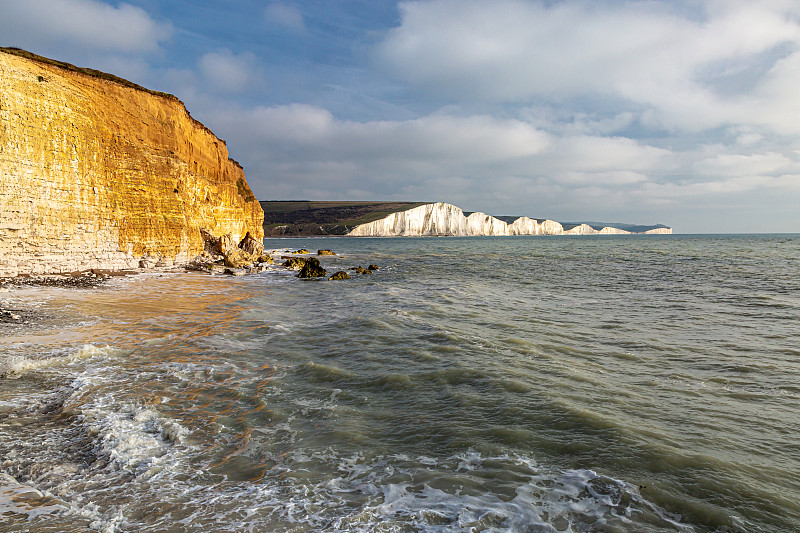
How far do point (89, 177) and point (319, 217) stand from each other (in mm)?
150475

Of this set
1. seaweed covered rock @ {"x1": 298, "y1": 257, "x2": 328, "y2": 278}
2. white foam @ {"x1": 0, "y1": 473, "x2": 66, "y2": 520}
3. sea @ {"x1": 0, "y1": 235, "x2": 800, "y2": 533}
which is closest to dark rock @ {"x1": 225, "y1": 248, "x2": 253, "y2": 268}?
seaweed covered rock @ {"x1": 298, "y1": 257, "x2": 328, "y2": 278}

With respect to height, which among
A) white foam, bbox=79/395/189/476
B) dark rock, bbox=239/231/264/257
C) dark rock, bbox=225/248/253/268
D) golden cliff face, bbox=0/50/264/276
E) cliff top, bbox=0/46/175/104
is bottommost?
white foam, bbox=79/395/189/476

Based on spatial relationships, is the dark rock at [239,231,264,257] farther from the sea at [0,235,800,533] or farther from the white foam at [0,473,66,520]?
the white foam at [0,473,66,520]

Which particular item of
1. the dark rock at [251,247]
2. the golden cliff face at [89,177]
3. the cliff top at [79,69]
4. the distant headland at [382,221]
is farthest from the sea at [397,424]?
the distant headland at [382,221]

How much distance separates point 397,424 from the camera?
593cm

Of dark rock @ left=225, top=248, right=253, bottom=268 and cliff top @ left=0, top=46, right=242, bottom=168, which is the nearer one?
cliff top @ left=0, top=46, right=242, bottom=168

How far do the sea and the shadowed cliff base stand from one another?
5551 inches

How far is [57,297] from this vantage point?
14258mm

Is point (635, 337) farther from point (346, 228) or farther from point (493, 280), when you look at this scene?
point (346, 228)

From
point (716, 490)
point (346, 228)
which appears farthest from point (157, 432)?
point (346, 228)

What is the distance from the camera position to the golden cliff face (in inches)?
664

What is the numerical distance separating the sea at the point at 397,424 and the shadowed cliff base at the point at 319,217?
463ft

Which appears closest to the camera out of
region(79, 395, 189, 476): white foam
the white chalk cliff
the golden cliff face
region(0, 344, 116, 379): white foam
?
region(79, 395, 189, 476): white foam

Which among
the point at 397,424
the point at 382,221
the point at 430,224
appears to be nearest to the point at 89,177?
the point at 397,424
